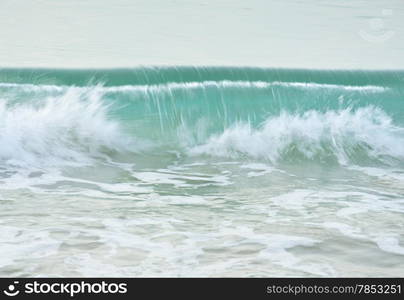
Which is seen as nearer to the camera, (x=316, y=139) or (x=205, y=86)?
(x=316, y=139)

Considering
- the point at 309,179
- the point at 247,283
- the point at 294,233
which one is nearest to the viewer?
the point at 247,283

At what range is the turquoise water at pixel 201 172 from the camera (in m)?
3.71

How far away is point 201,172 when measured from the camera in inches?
237

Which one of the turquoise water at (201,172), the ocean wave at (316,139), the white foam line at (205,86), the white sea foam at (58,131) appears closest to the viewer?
the turquoise water at (201,172)

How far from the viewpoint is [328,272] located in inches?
136

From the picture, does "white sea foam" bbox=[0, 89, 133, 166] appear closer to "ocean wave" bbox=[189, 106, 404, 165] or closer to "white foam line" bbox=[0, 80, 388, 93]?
"white foam line" bbox=[0, 80, 388, 93]

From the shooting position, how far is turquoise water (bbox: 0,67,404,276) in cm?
371

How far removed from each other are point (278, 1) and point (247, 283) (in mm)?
8761

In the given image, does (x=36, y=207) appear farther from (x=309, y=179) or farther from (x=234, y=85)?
(x=234, y=85)

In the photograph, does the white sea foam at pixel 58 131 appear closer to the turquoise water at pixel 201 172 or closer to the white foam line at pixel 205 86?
the turquoise water at pixel 201 172

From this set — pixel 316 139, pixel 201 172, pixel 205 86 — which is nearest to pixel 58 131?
pixel 201 172

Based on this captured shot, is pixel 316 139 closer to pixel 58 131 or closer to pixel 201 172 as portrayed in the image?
pixel 201 172

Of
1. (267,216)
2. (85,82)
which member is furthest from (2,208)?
(85,82)

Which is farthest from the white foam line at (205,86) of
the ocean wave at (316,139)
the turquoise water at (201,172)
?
the ocean wave at (316,139)
